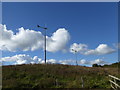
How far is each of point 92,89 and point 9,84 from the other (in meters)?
8.31

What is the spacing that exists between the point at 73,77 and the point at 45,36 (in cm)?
1384

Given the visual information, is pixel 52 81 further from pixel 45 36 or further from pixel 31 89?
pixel 45 36

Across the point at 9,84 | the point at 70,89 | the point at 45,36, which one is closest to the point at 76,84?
the point at 70,89

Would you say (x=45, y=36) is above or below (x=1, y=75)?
above

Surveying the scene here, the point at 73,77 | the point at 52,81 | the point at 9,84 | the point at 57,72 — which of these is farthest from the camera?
the point at 57,72

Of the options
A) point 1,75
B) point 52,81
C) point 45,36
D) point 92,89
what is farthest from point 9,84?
point 45,36

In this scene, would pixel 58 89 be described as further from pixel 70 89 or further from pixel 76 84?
pixel 76 84

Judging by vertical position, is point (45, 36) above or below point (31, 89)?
above

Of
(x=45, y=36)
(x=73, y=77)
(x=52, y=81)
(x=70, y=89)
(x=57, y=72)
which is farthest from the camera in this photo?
(x=45, y=36)

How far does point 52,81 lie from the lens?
71.7 ft

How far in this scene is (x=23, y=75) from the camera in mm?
26016

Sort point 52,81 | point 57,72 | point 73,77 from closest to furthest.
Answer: point 52,81
point 73,77
point 57,72

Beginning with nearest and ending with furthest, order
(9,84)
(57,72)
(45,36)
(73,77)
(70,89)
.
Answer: (70,89) → (9,84) → (73,77) → (57,72) → (45,36)

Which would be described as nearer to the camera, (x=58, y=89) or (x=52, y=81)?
(x=58, y=89)
